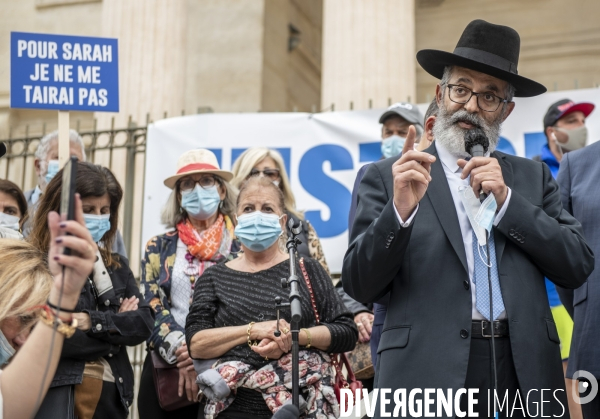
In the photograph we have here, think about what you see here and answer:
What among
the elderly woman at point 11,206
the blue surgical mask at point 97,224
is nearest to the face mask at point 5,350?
the blue surgical mask at point 97,224

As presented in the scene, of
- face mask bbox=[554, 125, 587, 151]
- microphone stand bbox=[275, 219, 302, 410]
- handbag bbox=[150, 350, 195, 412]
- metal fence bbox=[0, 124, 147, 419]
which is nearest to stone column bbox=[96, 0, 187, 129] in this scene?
metal fence bbox=[0, 124, 147, 419]

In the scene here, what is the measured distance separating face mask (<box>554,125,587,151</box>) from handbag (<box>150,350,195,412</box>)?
383 centimetres

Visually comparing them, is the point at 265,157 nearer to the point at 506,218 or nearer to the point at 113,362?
the point at 113,362

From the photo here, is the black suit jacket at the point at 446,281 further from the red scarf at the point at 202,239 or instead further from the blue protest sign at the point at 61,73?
the blue protest sign at the point at 61,73

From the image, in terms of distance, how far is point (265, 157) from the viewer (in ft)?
22.8

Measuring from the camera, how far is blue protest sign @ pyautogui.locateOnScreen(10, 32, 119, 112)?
6.70 metres

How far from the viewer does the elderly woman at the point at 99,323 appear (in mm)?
5004

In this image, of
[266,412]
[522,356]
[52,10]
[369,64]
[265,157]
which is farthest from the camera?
[52,10]

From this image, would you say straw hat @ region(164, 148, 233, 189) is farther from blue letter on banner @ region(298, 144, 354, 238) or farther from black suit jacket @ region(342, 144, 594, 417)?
black suit jacket @ region(342, 144, 594, 417)

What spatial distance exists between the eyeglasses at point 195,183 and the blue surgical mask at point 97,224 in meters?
1.12

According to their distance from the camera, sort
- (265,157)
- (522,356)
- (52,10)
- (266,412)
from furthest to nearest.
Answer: (52,10)
(265,157)
(266,412)
(522,356)

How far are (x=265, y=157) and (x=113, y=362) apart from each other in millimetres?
2227

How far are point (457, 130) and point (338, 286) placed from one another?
106 inches

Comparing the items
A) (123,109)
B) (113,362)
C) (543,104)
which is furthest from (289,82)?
(113,362)
